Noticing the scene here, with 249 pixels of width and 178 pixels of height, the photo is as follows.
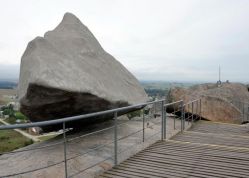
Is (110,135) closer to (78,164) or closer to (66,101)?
(66,101)

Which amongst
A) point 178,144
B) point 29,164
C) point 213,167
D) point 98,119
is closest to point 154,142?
point 178,144

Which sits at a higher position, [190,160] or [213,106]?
[213,106]

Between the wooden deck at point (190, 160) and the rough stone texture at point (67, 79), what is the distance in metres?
1.49

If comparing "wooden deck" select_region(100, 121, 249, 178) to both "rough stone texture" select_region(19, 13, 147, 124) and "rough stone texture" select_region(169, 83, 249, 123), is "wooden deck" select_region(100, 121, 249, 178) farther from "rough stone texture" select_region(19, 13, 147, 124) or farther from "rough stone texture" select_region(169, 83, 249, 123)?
"rough stone texture" select_region(169, 83, 249, 123)

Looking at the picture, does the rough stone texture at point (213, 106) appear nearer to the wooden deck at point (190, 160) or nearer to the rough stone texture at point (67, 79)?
the rough stone texture at point (67, 79)

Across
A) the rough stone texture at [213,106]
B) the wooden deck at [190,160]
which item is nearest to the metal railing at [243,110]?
the rough stone texture at [213,106]

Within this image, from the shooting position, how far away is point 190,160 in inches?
284

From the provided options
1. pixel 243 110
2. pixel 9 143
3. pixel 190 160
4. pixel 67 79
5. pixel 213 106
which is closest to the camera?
pixel 190 160

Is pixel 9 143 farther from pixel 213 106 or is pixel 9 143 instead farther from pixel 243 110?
pixel 213 106

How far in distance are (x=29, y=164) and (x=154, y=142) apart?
3.07 m

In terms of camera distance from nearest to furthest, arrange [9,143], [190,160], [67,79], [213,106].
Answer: [190,160]
[67,79]
[213,106]
[9,143]

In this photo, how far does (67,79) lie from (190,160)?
2758 mm

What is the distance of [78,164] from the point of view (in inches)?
267

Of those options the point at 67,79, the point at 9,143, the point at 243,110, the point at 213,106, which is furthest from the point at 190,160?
the point at 9,143
